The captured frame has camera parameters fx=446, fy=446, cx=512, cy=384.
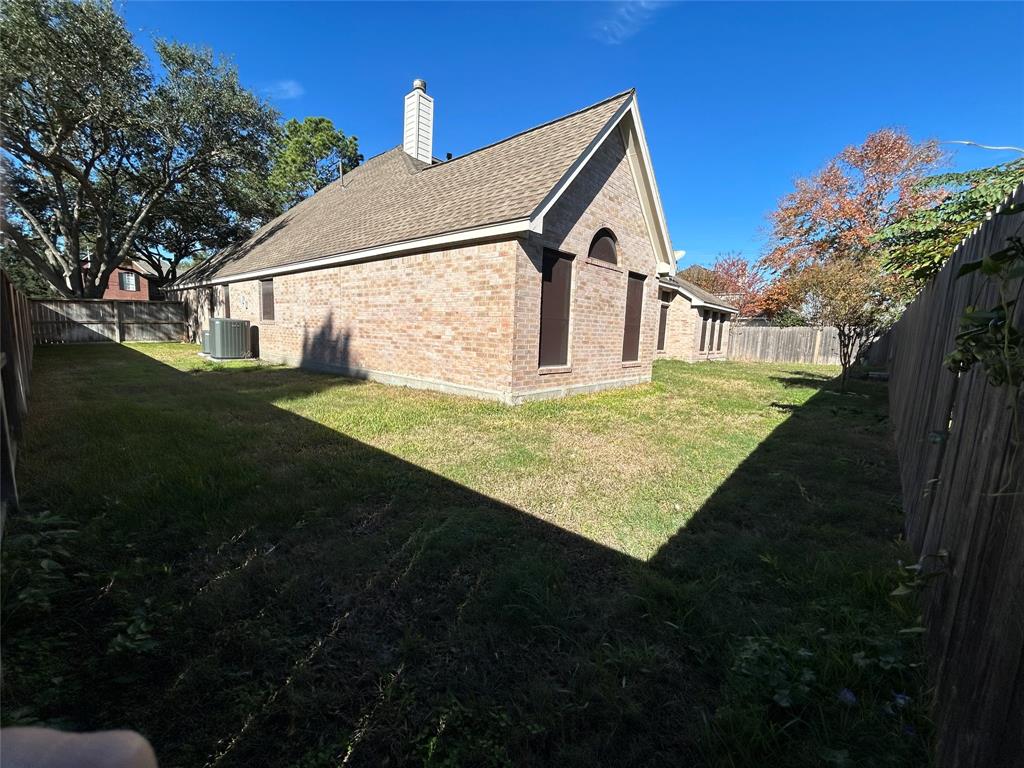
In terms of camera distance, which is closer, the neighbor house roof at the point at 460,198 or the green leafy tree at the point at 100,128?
the neighbor house roof at the point at 460,198

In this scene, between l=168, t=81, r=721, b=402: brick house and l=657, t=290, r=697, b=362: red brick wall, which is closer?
l=168, t=81, r=721, b=402: brick house

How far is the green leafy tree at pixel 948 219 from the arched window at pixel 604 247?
5114mm

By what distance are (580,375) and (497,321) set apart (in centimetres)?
258

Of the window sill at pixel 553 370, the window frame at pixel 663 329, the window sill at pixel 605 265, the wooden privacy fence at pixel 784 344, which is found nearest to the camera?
the window sill at pixel 553 370

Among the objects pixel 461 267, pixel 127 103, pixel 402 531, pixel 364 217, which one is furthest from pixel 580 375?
pixel 127 103

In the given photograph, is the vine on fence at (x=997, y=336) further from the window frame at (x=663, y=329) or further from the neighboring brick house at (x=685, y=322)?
the window frame at (x=663, y=329)

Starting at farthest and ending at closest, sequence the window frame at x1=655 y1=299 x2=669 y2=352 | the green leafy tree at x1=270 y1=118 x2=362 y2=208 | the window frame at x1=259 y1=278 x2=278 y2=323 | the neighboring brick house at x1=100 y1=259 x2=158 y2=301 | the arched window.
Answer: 1. the neighboring brick house at x1=100 y1=259 x2=158 y2=301
2. the green leafy tree at x1=270 y1=118 x2=362 y2=208
3. the window frame at x1=655 y1=299 x2=669 y2=352
4. the window frame at x1=259 y1=278 x2=278 y2=323
5. the arched window

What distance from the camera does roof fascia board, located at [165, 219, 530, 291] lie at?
7.34 metres

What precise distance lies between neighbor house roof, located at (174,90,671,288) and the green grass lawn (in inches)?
178

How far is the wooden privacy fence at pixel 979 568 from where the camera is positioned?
51.8 inches

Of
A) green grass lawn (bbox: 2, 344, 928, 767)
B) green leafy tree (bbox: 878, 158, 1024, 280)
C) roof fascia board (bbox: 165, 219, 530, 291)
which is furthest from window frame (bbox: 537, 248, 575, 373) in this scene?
green leafy tree (bbox: 878, 158, 1024, 280)

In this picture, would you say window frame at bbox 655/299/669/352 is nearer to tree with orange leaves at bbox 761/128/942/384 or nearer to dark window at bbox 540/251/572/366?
tree with orange leaves at bbox 761/128/942/384

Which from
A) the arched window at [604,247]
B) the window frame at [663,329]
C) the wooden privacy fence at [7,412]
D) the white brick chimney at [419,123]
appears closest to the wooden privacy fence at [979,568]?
the wooden privacy fence at [7,412]

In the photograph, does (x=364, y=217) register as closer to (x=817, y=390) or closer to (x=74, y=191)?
(x=817, y=390)
